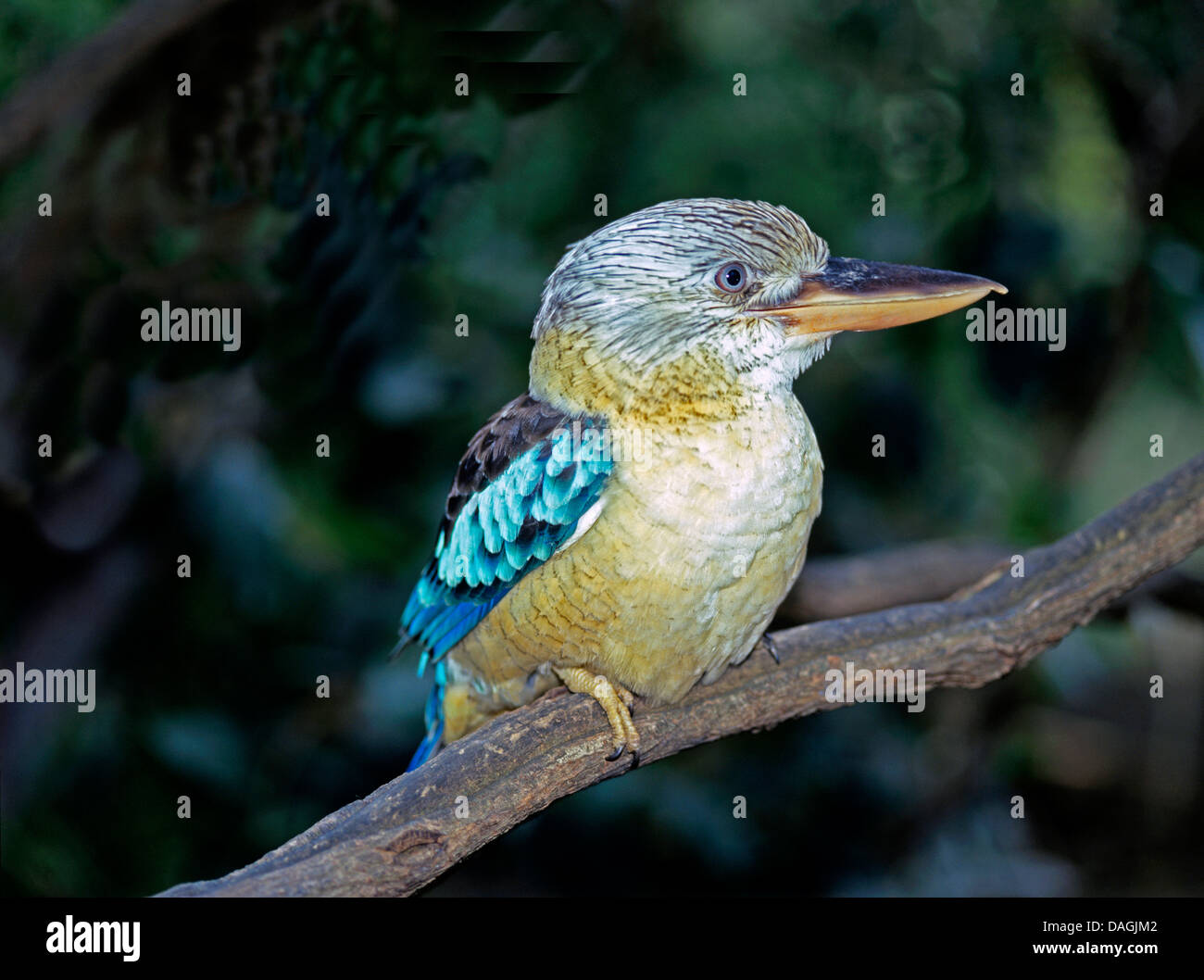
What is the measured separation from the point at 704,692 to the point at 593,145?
52.4 inches

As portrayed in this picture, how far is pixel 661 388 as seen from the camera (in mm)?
1807

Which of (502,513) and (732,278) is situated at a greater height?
(732,278)

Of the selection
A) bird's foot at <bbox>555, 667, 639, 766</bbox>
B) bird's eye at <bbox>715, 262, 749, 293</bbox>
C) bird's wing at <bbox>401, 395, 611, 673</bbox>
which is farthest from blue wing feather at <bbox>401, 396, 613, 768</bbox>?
bird's eye at <bbox>715, 262, 749, 293</bbox>

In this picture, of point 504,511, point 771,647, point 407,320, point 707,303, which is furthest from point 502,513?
point 407,320

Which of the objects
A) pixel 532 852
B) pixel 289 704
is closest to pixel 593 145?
pixel 289 704

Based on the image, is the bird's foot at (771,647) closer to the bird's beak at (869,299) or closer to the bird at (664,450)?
the bird at (664,450)

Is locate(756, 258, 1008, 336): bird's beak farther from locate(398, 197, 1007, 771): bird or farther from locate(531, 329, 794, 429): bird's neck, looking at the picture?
locate(531, 329, 794, 429): bird's neck

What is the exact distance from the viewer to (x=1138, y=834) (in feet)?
10.3

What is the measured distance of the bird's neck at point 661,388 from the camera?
5.92 feet

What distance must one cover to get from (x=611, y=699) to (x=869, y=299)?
785mm

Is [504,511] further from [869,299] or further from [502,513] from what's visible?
[869,299]

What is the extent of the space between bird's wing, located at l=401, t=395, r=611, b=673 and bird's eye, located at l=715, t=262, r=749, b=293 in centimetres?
30

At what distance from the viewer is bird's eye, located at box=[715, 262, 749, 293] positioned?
5.96 ft

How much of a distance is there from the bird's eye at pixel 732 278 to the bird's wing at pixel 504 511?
30 cm
